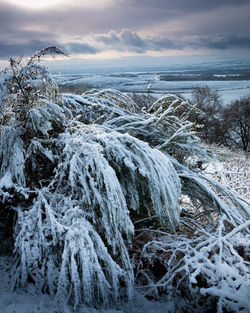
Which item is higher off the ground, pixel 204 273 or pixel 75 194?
pixel 75 194

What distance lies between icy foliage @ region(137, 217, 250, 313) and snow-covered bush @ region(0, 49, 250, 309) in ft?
0.74

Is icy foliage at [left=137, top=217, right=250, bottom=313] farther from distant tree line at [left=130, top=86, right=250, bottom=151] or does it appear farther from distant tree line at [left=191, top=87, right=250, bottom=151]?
distant tree line at [left=191, top=87, right=250, bottom=151]

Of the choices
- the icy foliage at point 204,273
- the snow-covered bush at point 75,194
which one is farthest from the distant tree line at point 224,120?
the icy foliage at point 204,273

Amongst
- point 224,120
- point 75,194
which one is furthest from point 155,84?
point 224,120

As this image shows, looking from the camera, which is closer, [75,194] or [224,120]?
[75,194]

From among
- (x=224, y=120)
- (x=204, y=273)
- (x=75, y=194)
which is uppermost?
(x=75, y=194)

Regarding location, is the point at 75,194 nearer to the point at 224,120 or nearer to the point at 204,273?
the point at 204,273

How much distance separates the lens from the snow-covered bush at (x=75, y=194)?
208cm

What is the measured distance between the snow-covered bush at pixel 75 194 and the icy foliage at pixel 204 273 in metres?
0.23

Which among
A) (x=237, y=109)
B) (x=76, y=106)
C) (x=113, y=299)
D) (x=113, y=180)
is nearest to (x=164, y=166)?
(x=113, y=180)

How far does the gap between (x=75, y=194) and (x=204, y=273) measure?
53.6 inches

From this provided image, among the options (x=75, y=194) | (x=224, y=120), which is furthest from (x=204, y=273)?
(x=224, y=120)

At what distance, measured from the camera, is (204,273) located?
225cm

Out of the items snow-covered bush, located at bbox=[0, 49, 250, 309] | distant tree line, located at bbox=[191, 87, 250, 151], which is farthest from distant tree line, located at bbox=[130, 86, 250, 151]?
snow-covered bush, located at bbox=[0, 49, 250, 309]
